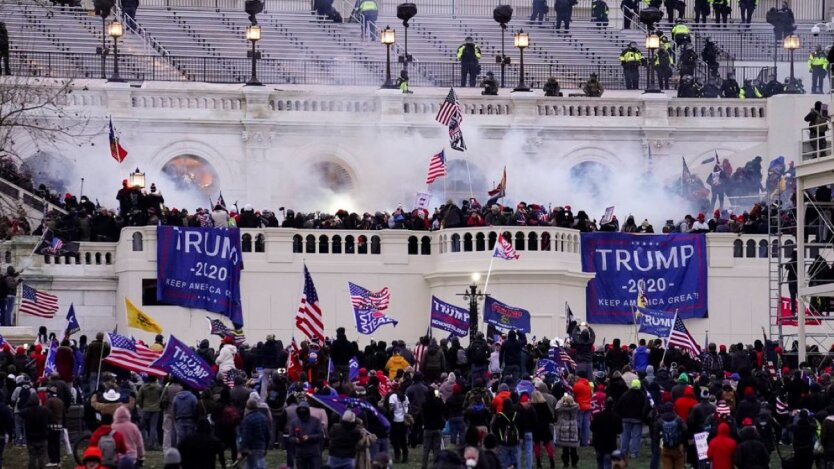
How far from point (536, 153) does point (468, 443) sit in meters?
36.7

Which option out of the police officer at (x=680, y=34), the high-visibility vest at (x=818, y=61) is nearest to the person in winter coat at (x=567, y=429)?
the high-visibility vest at (x=818, y=61)

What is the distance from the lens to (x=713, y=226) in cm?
7112

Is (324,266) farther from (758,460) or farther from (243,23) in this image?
(758,460)

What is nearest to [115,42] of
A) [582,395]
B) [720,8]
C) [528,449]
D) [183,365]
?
[720,8]

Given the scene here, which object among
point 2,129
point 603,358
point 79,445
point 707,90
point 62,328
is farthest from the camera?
point 707,90

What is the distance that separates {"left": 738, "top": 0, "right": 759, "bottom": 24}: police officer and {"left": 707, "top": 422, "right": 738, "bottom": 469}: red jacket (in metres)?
46.5

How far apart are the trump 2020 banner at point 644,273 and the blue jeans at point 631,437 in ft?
60.7

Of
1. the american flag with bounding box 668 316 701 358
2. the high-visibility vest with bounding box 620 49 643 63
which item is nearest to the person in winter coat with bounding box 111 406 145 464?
the american flag with bounding box 668 316 701 358

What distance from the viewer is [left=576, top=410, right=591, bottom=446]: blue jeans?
176 ft

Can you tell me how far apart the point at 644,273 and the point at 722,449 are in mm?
25016

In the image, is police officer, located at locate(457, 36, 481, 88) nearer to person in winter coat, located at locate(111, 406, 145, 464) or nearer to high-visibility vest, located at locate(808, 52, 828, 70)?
high-visibility vest, located at locate(808, 52, 828, 70)

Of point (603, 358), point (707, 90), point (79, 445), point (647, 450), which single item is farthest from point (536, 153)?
point (79, 445)

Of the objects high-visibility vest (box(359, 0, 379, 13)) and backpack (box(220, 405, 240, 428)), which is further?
high-visibility vest (box(359, 0, 379, 13))

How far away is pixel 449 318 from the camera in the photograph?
198 ft
